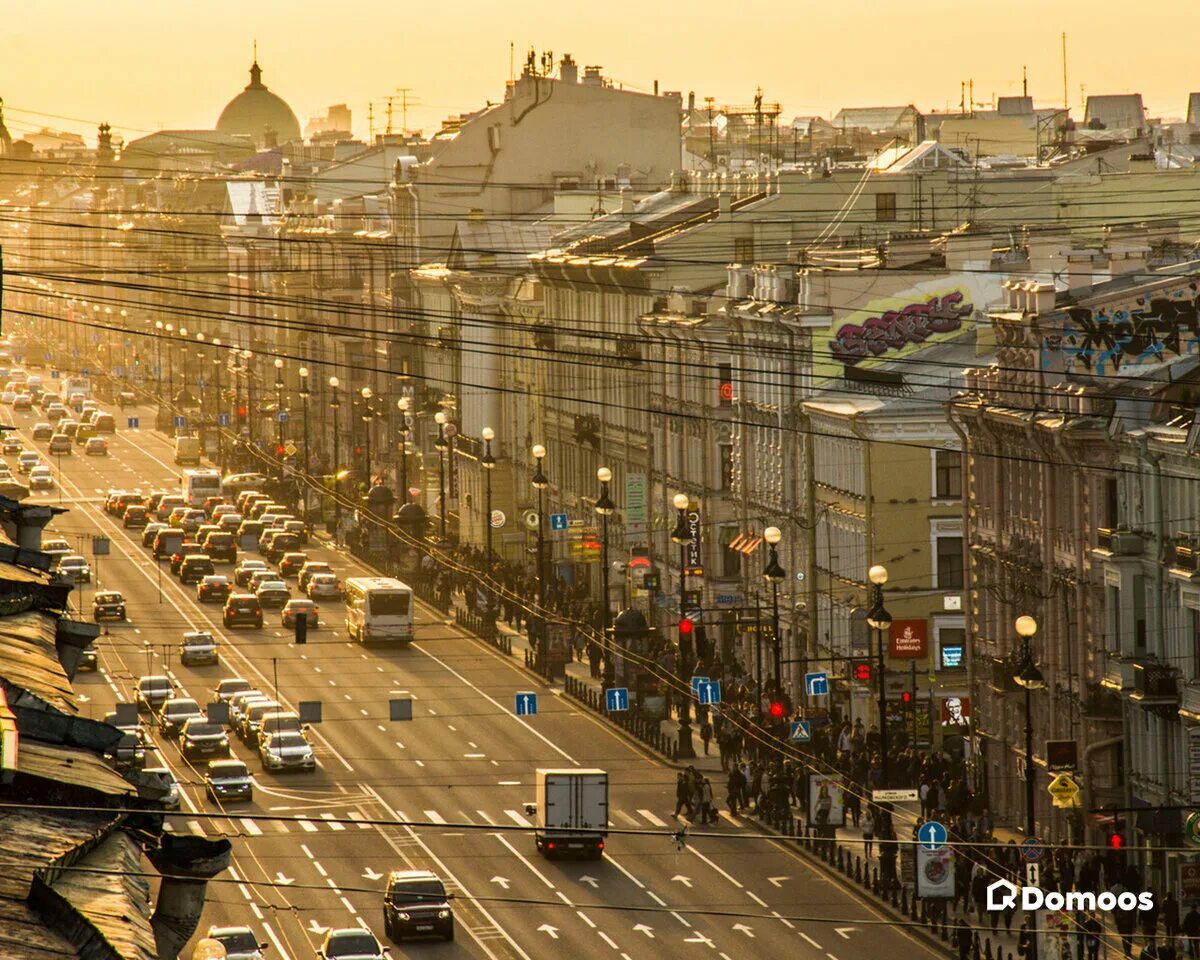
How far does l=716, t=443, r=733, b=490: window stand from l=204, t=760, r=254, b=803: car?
25411 mm

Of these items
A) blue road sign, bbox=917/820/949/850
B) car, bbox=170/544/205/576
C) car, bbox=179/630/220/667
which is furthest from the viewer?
car, bbox=170/544/205/576

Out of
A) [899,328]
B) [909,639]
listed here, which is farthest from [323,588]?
[909,639]

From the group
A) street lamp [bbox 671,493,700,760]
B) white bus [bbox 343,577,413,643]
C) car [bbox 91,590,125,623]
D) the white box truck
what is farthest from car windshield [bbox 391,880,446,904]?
car [bbox 91,590,125,623]

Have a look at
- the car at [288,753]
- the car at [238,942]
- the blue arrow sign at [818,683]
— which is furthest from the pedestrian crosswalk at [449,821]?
the car at [238,942]

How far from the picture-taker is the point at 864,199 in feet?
314

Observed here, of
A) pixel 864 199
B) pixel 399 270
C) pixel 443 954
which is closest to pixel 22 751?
pixel 443 954

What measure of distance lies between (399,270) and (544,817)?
91.9 meters

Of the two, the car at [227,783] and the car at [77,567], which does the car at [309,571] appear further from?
the car at [227,783]

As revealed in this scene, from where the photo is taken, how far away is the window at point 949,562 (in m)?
72.2

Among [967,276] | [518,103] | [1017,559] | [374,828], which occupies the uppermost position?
[518,103]

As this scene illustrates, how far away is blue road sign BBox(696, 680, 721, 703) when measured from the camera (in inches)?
2704

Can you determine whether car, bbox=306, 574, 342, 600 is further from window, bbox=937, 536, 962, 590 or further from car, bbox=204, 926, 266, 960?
car, bbox=204, 926, 266, 960

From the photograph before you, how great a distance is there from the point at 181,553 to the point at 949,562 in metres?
50.8

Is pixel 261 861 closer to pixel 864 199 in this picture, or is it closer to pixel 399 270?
pixel 864 199
